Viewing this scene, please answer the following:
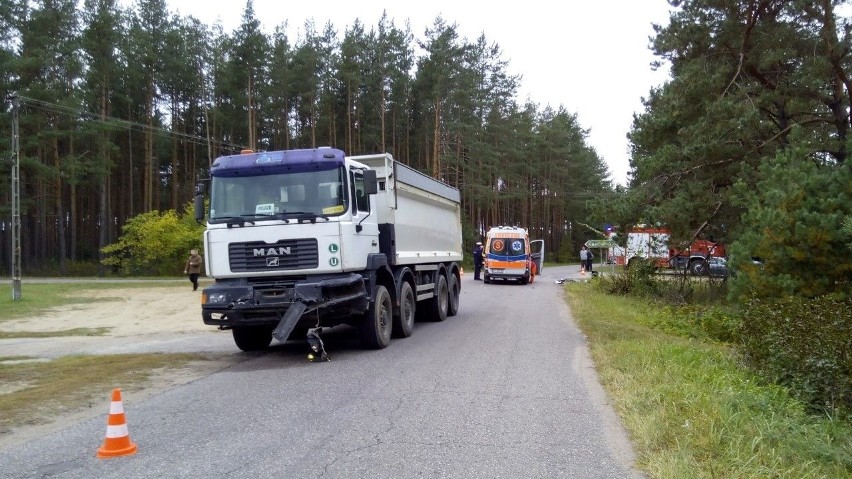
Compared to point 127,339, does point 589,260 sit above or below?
above

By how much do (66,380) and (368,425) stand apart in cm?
474

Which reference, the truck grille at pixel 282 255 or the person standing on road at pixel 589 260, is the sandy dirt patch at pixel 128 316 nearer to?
the truck grille at pixel 282 255

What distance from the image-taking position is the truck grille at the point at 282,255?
30.7 ft

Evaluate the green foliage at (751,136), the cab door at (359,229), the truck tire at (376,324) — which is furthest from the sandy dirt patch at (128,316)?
the green foliage at (751,136)

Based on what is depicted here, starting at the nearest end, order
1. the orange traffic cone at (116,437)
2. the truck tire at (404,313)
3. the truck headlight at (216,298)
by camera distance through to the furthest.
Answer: the orange traffic cone at (116,437) < the truck headlight at (216,298) < the truck tire at (404,313)

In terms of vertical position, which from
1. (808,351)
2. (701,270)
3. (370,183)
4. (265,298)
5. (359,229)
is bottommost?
(808,351)

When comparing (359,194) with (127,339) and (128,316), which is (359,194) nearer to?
(127,339)

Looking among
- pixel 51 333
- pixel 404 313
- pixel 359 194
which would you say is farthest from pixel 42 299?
pixel 359 194

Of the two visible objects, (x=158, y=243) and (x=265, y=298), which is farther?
(x=158, y=243)

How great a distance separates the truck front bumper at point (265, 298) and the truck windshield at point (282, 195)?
1.03 meters

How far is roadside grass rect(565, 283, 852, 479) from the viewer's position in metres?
4.62

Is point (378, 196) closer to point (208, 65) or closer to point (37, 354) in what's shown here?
point (37, 354)

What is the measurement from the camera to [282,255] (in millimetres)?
9398

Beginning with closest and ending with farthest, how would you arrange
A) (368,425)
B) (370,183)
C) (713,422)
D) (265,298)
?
(713,422), (368,425), (265,298), (370,183)
